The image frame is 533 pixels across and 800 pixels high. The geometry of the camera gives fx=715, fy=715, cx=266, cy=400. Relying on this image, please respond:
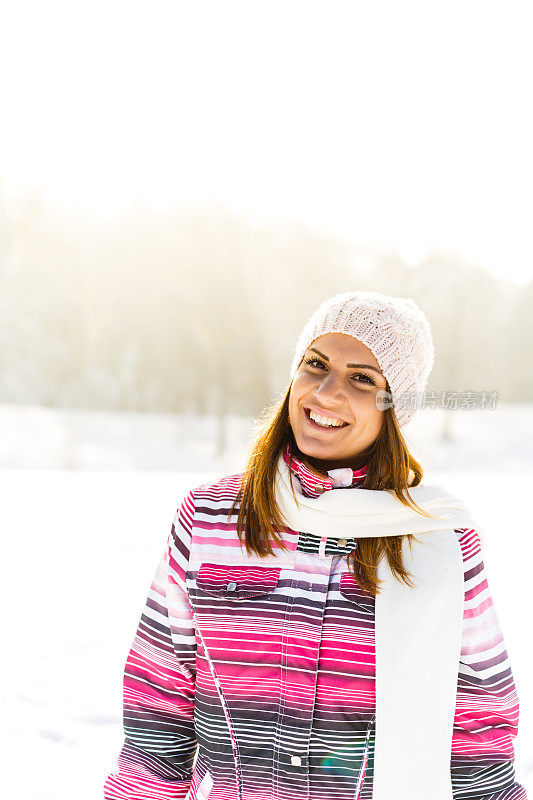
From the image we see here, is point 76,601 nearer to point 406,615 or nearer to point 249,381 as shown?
point 406,615

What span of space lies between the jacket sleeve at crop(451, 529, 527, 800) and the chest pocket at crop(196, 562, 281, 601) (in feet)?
0.91

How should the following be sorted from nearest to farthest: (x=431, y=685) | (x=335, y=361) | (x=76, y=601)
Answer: (x=431, y=685), (x=335, y=361), (x=76, y=601)

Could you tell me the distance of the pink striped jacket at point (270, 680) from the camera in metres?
0.93

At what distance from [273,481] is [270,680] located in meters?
0.29

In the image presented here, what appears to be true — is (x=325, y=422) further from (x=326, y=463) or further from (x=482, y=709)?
(x=482, y=709)

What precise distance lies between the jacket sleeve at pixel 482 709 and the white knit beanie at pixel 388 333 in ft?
0.95

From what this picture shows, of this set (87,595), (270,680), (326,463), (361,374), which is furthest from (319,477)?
(87,595)

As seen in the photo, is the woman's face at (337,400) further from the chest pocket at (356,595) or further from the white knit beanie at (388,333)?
the chest pocket at (356,595)

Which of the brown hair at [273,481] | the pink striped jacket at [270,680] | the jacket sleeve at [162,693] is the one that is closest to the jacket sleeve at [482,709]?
the pink striped jacket at [270,680]

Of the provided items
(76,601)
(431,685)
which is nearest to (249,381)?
(76,601)

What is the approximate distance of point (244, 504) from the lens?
1.05 meters

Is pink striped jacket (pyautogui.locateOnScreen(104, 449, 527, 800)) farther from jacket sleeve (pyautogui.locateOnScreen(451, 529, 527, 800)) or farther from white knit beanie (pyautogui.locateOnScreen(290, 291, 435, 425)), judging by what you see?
white knit beanie (pyautogui.locateOnScreen(290, 291, 435, 425))

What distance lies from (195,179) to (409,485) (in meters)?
16.0

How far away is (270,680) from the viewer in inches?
37.2
